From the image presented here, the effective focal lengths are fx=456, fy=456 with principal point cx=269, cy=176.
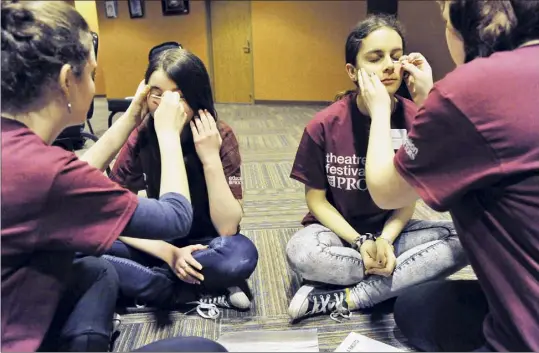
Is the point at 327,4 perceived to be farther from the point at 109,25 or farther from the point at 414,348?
the point at 414,348

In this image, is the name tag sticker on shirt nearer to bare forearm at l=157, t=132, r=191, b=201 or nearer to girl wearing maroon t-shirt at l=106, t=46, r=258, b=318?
girl wearing maroon t-shirt at l=106, t=46, r=258, b=318

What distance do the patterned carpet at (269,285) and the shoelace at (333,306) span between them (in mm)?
26

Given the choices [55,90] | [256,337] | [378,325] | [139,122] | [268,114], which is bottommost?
[268,114]

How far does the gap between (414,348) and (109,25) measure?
767 centimetres

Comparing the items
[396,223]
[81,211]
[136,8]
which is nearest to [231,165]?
[396,223]

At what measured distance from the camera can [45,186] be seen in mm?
771

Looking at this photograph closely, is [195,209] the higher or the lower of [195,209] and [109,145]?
the lower

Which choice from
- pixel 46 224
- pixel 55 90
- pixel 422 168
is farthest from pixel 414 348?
pixel 55 90

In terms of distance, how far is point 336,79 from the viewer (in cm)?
684

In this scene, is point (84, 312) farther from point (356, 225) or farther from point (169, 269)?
point (356, 225)

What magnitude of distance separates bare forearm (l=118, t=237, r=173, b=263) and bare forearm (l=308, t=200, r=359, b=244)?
50 centimetres

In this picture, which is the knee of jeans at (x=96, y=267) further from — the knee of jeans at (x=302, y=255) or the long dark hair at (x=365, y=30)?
the long dark hair at (x=365, y=30)

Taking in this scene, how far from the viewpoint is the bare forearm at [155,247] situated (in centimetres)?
148

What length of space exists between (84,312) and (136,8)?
7.24 m
